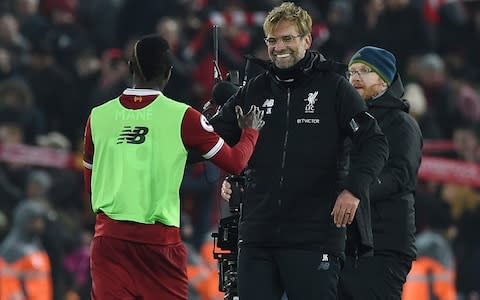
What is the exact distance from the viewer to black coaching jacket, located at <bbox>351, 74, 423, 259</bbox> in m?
9.81

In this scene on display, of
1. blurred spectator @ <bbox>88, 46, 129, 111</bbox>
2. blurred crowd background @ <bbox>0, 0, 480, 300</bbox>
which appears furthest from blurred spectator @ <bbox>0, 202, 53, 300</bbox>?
blurred spectator @ <bbox>88, 46, 129, 111</bbox>

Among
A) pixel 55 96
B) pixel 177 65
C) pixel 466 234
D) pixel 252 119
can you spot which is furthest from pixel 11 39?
pixel 252 119

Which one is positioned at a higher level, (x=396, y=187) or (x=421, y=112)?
(x=396, y=187)

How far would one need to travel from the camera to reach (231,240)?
941 centimetres

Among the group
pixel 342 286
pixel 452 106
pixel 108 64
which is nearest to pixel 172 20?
pixel 108 64

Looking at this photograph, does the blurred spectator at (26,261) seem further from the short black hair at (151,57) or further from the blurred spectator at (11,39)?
the short black hair at (151,57)

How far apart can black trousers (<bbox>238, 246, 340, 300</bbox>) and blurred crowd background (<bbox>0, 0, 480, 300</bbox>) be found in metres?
6.83

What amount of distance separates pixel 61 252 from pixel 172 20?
3663 millimetres

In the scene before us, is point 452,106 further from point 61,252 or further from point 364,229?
point 364,229

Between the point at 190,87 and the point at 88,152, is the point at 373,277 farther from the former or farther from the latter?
the point at 190,87

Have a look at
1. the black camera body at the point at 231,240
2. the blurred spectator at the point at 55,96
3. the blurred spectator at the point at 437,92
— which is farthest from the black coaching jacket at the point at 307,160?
the blurred spectator at the point at 55,96

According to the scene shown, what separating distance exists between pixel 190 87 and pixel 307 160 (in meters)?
9.50

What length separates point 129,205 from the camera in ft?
27.9

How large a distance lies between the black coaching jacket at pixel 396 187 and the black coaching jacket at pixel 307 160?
34.3 inches
